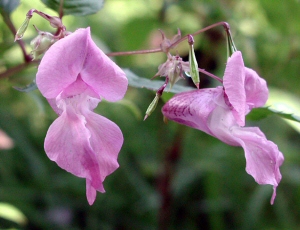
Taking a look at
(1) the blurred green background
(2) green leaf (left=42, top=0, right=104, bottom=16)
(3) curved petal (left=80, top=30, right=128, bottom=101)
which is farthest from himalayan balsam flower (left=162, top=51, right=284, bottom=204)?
(1) the blurred green background

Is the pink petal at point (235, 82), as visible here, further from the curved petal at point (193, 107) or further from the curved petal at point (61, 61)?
the curved petal at point (61, 61)

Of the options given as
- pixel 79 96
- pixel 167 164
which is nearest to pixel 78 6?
pixel 79 96

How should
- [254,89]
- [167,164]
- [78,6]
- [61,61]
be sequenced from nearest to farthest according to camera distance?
1. [61,61]
2. [254,89]
3. [78,6]
4. [167,164]

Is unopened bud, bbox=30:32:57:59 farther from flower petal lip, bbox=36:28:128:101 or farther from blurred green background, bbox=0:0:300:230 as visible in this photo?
blurred green background, bbox=0:0:300:230

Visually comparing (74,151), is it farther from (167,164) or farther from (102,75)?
(167,164)

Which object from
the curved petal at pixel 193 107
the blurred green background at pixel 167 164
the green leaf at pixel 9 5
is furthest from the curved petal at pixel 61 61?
the blurred green background at pixel 167 164

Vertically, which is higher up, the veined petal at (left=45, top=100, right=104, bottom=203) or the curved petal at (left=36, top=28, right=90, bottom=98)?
the curved petal at (left=36, top=28, right=90, bottom=98)

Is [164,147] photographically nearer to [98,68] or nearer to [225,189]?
[225,189]
